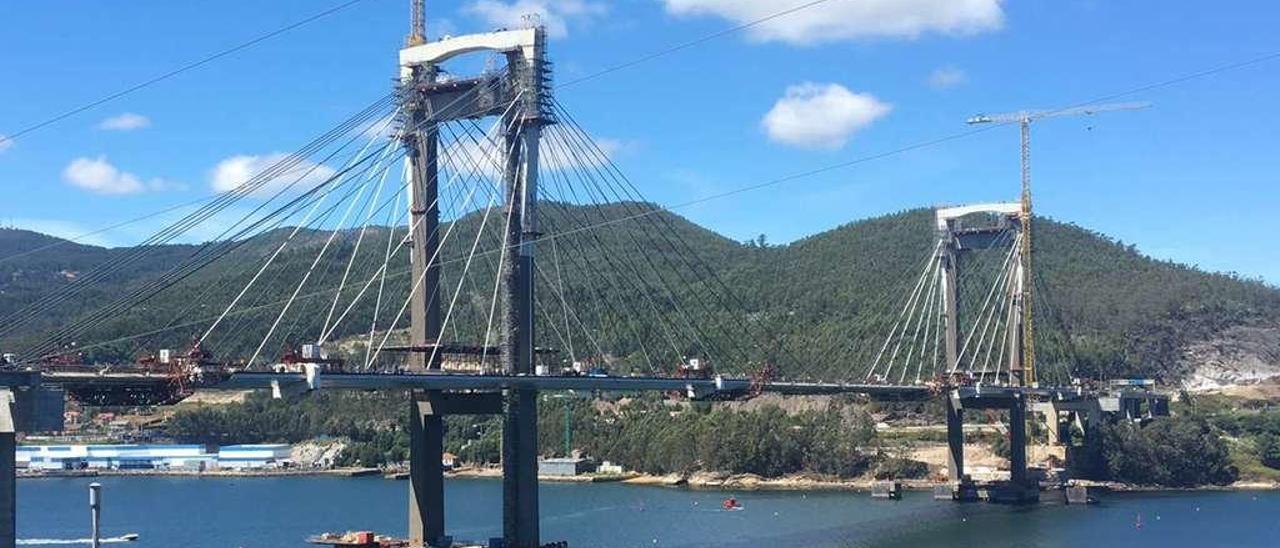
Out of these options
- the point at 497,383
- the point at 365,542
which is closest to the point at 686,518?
the point at 365,542

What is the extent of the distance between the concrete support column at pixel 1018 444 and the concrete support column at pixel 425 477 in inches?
2019

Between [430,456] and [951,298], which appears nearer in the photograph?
[430,456]

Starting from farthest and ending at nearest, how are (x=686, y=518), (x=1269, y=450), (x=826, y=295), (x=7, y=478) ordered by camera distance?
(x=826, y=295)
(x=1269, y=450)
(x=686, y=518)
(x=7, y=478)

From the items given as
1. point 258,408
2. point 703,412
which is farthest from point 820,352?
point 258,408

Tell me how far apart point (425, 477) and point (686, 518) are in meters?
31.8

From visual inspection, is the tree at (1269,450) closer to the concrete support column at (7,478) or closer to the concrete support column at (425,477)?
the concrete support column at (425,477)

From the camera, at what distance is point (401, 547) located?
5184cm

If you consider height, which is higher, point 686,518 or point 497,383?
point 497,383

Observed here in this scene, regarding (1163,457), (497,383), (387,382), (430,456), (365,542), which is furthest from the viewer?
(1163,457)

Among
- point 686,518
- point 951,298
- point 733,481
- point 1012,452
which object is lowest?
point 733,481

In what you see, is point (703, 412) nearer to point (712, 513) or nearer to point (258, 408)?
point (712, 513)

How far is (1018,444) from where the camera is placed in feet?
307

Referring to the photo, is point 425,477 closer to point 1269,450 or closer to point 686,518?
point 686,518

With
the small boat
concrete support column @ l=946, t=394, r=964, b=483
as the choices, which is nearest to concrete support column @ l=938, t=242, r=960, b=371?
concrete support column @ l=946, t=394, r=964, b=483
